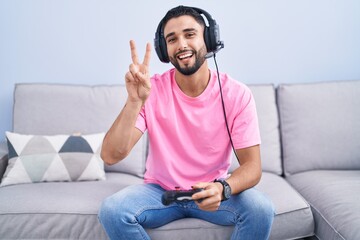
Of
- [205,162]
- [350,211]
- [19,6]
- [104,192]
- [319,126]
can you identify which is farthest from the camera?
[19,6]

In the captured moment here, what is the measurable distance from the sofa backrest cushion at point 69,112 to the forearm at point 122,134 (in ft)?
1.79

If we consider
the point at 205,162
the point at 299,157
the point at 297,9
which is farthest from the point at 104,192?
the point at 297,9

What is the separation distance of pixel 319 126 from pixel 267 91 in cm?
32

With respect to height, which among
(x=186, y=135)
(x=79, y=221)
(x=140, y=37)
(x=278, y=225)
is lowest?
(x=278, y=225)

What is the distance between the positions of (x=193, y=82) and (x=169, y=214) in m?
0.50

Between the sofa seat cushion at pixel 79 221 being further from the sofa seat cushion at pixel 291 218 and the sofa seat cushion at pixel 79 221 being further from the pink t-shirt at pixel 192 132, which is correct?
the pink t-shirt at pixel 192 132

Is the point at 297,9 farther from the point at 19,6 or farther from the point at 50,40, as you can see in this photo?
the point at 19,6

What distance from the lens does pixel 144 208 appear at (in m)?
1.31

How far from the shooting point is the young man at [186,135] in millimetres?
1311

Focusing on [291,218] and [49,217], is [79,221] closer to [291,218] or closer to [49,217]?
[49,217]

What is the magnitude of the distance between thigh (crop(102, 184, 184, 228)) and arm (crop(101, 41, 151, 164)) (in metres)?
0.15

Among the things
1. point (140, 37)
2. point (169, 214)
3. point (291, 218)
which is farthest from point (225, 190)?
point (140, 37)

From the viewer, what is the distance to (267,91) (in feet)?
6.74

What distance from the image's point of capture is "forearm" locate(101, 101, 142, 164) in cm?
131
